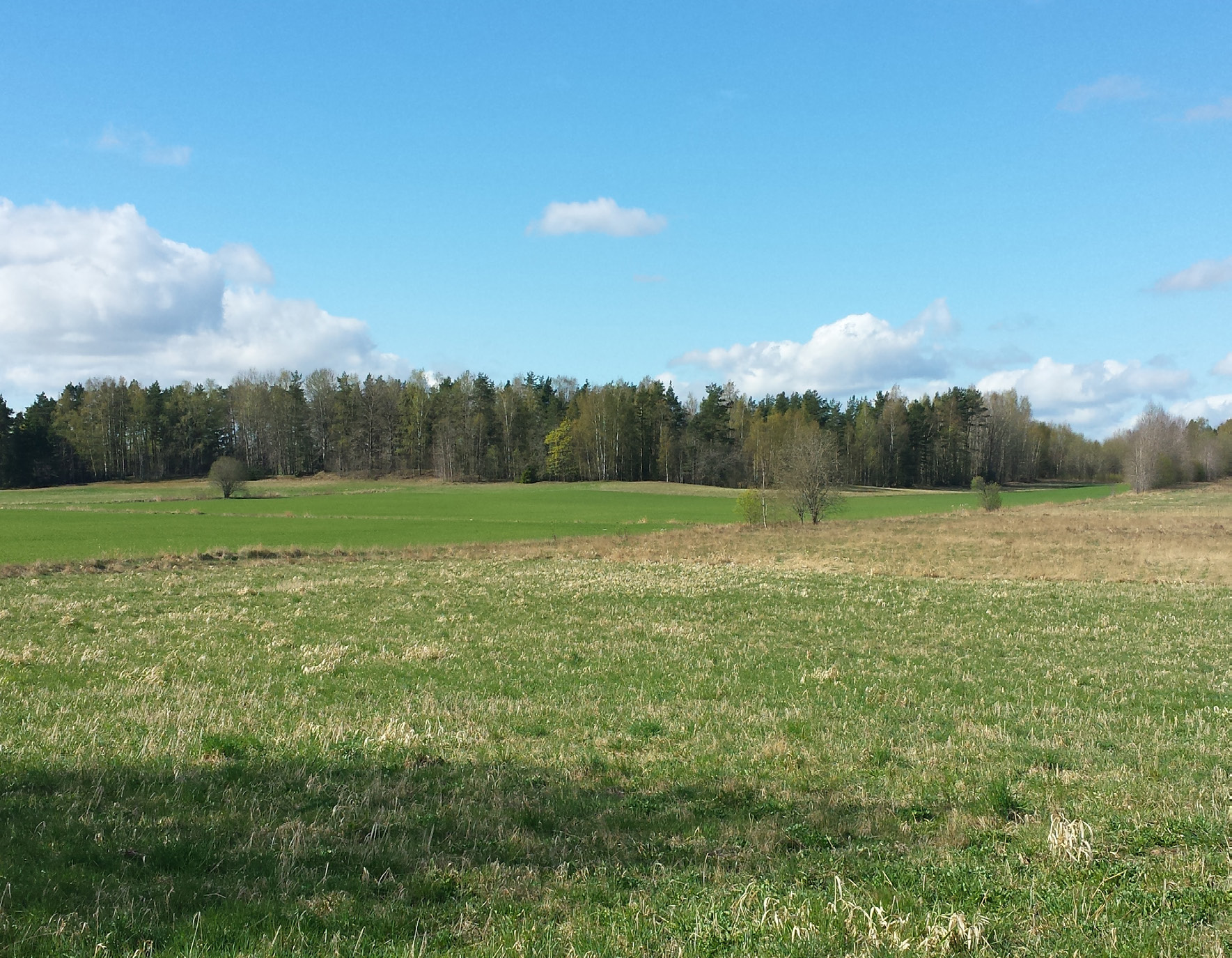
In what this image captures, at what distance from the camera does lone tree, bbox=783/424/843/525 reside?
65.6m

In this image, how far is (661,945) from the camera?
479cm

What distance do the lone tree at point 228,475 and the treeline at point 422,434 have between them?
114 feet

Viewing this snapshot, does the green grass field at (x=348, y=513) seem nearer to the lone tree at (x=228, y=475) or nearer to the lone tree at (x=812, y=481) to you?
the lone tree at (x=228, y=475)

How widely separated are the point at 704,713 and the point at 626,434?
425 feet

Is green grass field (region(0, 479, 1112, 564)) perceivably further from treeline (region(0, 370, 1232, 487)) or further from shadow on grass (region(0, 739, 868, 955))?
shadow on grass (region(0, 739, 868, 955))

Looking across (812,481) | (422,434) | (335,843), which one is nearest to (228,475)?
(422,434)

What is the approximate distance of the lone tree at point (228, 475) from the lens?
10275 centimetres

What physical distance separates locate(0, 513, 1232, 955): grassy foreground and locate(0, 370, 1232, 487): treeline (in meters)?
116

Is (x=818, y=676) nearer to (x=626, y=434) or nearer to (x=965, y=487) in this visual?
(x=626, y=434)

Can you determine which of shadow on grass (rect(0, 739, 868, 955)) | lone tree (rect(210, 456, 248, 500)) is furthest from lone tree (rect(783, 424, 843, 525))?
lone tree (rect(210, 456, 248, 500))

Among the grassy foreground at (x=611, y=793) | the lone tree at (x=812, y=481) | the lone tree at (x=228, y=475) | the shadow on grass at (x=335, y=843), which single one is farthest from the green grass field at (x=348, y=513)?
the shadow on grass at (x=335, y=843)

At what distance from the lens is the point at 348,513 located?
8675 centimetres

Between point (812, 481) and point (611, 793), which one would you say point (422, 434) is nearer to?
point (812, 481)

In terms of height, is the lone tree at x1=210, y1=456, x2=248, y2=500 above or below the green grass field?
above
